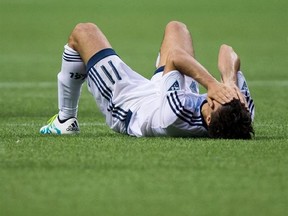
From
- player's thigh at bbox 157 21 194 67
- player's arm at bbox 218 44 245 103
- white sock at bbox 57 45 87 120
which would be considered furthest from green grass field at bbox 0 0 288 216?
player's thigh at bbox 157 21 194 67

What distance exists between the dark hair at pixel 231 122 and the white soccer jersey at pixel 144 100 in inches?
6.0

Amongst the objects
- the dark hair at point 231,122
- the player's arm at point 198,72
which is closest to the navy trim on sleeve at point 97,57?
the player's arm at point 198,72

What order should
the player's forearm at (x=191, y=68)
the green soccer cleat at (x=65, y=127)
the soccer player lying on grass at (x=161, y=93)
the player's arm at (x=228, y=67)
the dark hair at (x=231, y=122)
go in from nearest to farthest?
the dark hair at (x=231, y=122)
the soccer player lying on grass at (x=161, y=93)
the player's forearm at (x=191, y=68)
the player's arm at (x=228, y=67)
the green soccer cleat at (x=65, y=127)

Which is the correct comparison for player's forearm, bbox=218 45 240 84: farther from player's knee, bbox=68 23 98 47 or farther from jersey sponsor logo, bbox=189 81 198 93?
player's knee, bbox=68 23 98 47

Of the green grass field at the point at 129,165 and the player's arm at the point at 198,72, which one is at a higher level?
the player's arm at the point at 198,72

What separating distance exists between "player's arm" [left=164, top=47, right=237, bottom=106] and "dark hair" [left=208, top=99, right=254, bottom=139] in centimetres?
6

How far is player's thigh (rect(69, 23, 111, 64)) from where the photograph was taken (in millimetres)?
8648

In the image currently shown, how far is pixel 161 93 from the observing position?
8.29m

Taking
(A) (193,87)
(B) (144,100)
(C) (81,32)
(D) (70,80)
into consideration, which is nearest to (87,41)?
(C) (81,32)

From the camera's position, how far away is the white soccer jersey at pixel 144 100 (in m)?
8.12

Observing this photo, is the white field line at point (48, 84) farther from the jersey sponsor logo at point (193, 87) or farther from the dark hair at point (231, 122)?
the dark hair at point (231, 122)

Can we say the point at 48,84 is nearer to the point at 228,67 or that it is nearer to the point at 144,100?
the point at 144,100

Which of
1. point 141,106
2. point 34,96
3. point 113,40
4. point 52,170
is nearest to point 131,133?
point 141,106

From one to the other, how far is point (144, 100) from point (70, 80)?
745 millimetres
